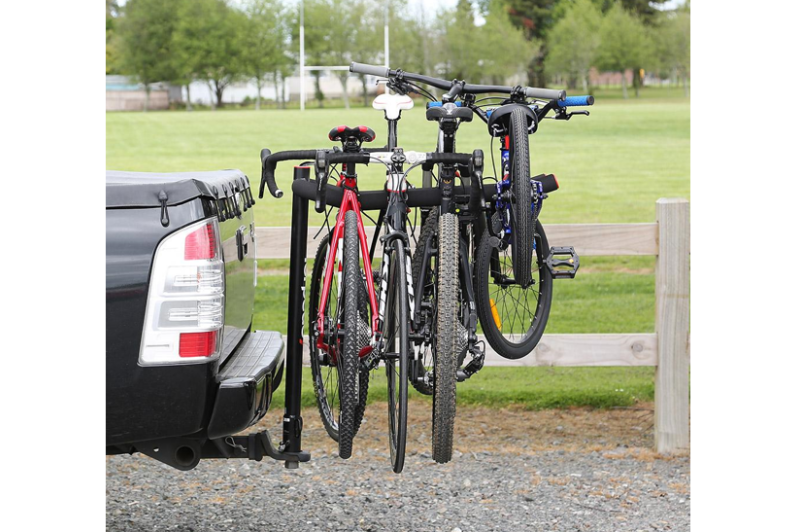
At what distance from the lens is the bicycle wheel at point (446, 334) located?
113 inches

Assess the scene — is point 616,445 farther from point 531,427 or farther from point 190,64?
point 190,64

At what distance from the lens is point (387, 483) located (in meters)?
5.16

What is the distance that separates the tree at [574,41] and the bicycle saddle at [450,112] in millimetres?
16517

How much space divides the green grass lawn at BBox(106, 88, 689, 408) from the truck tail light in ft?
10.3

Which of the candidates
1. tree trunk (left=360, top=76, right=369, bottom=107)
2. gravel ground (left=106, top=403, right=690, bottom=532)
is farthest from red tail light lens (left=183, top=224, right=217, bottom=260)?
tree trunk (left=360, top=76, right=369, bottom=107)

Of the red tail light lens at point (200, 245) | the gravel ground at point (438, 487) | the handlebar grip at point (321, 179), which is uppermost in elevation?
the handlebar grip at point (321, 179)

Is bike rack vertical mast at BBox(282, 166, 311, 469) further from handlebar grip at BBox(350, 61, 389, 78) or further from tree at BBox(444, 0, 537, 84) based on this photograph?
tree at BBox(444, 0, 537, 84)

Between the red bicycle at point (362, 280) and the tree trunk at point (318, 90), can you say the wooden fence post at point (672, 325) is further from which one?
the tree trunk at point (318, 90)

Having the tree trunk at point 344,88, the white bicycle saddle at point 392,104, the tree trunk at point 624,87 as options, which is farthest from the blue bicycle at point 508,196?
the tree trunk at point 624,87

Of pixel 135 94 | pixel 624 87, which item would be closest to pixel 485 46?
pixel 624 87

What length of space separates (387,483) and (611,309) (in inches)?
131

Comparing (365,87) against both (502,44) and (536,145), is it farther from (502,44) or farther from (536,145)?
(536,145)

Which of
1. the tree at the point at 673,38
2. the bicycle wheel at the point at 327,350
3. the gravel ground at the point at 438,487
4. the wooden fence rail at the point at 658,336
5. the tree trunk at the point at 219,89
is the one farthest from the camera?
the tree at the point at 673,38
